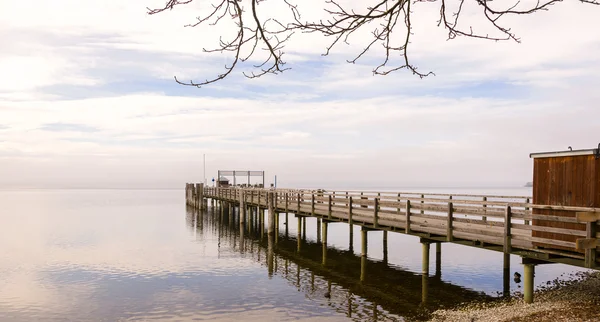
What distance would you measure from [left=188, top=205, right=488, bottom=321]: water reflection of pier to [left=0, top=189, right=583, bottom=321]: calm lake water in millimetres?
46

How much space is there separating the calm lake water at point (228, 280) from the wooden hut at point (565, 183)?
16.9 ft

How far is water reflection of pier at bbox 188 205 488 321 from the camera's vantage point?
16.9 m

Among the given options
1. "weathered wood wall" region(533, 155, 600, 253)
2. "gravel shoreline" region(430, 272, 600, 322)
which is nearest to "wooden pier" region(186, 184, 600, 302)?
"weathered wood wall" region(533, 155, 600, 253)

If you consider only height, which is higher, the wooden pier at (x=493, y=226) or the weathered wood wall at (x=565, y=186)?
the weathered wood wall at (x=565, y=186)

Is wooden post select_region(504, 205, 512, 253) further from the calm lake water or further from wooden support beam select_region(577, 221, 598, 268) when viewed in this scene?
the calm lake water

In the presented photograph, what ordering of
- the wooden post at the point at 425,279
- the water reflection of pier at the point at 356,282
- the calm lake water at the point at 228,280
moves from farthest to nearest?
the wooden post at the point at 425,279, the calm lake water at the point at 228,280, the water reflection of pier at the point at 356,282

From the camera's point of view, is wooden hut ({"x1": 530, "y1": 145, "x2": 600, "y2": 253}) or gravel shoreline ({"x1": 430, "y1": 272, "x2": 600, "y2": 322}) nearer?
gravel shoreline ({"x1": 430, "y1": 272, "x2": 600, "y2": 322})

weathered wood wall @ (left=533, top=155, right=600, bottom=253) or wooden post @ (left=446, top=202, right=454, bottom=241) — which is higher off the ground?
weathered wood wall @ (left=533, top=155, right=600, bottom=253)

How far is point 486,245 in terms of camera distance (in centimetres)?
1517

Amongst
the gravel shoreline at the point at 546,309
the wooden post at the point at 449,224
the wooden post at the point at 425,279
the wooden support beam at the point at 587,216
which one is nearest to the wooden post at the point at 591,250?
the wooden support beam at the point at 587,216

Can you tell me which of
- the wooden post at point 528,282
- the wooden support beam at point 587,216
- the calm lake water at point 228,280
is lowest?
the calm lake water at point 228,280

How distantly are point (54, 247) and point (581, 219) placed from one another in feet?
111

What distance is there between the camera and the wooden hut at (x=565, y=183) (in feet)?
40.4

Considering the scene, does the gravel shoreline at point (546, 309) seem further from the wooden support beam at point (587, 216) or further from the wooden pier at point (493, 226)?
the wooden support beam at point (587, 216)
